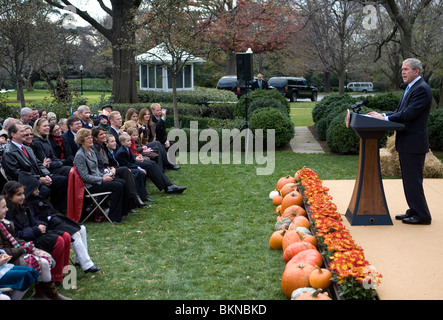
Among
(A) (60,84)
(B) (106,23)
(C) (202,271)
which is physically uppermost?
(B) (106,23)

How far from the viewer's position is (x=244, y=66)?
43.9 feet

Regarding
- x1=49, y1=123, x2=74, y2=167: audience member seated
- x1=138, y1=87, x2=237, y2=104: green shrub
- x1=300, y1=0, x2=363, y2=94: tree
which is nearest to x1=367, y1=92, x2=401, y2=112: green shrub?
x1=300, y1=0, x2=363, y2=94: tree

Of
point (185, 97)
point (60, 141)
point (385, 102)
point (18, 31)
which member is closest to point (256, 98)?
point (385, 102)

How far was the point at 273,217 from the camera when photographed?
8266mm

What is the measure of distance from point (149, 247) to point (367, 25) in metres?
19.8

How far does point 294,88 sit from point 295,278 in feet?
110

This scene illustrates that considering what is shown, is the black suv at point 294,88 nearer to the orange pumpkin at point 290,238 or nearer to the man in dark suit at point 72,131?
the man in dark suit at point 72,131

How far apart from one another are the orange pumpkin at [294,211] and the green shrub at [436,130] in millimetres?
7408
